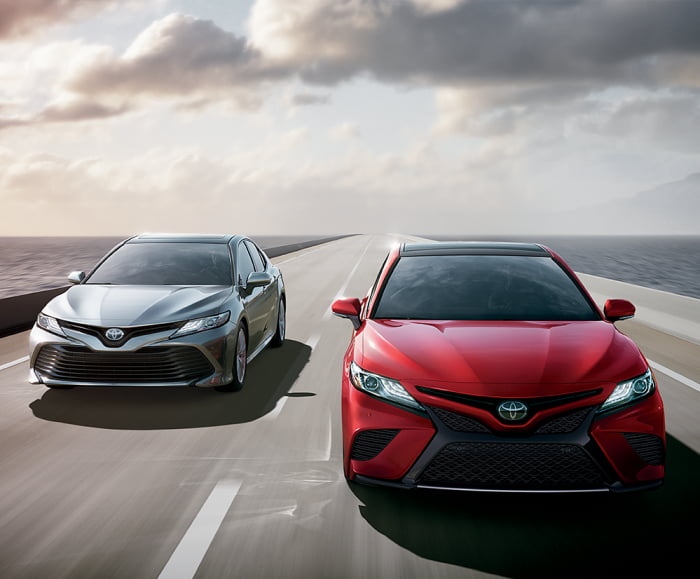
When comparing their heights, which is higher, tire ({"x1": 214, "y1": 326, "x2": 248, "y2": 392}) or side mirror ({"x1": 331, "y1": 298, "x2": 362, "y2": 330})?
side mirror ({"x1": 331, "y1": 298, "x2": 362, "y2": 330})

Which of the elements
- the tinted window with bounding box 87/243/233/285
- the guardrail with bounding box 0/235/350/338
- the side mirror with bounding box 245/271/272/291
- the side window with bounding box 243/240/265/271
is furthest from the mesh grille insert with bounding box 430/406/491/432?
the guardrail with bounding box 0/235/350/338

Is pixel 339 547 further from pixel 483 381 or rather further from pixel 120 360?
pixel 120 360

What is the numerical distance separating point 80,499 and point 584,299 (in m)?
3.82

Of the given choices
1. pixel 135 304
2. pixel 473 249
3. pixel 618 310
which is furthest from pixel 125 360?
pixel 618 310

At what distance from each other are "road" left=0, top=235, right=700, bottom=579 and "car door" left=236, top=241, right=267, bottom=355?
5.21ft

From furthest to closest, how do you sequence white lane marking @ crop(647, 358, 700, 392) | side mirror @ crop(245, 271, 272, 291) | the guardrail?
the guardrail → side mirror @ crop(245, 271, 272, 291) → white lane marking @ crop(647, 358, 700, 392)

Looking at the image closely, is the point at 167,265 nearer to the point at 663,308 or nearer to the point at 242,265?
the point at 242,265

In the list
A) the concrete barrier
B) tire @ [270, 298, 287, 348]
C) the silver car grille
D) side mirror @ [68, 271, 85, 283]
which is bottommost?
the concrete barrier

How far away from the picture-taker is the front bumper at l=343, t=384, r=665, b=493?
11.9ft

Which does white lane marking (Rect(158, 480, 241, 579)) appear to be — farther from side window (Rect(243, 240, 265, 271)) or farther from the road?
side window (Rect(243, 240, 265, 271))

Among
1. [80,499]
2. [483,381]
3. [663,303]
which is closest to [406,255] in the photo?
[483,381]

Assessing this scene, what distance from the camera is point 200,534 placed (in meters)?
3.71

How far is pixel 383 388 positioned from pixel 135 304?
3480mm

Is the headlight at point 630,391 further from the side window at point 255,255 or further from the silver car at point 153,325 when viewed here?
the side window at point 255,255
